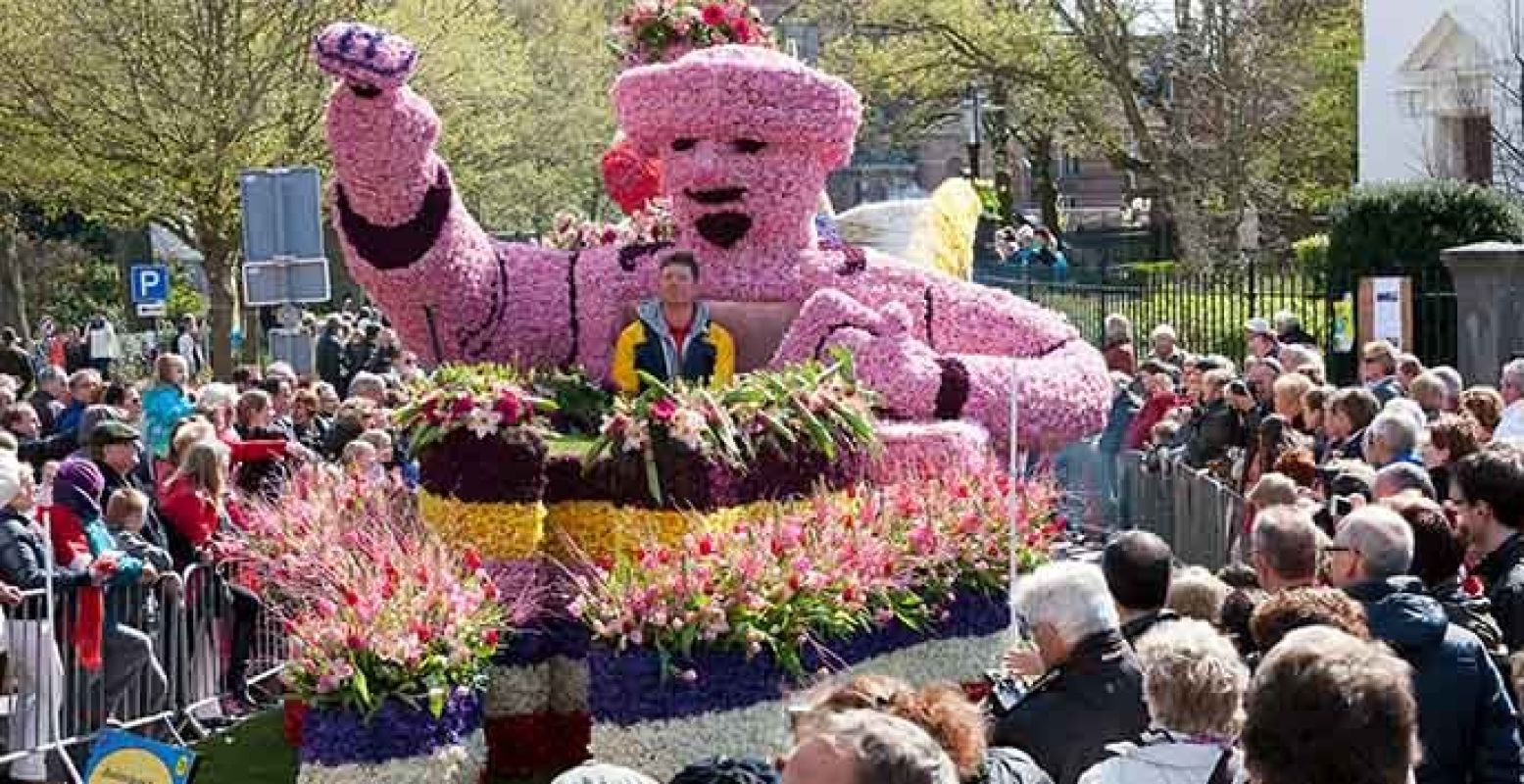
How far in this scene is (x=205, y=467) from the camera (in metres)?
12.6

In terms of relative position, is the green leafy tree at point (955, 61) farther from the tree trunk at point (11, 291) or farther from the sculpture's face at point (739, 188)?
the sculpture's face at point (739, 188)

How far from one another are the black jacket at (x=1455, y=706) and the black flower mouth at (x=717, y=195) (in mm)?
5786

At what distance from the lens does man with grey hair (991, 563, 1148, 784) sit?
6.38 meters

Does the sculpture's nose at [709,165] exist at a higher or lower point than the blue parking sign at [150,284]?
higher

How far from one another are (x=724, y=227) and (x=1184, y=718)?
6501 millimetres

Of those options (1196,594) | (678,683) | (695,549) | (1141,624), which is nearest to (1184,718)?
(1141,624)

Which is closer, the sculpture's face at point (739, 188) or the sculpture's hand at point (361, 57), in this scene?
the sculpture's hand at point (361, 57)

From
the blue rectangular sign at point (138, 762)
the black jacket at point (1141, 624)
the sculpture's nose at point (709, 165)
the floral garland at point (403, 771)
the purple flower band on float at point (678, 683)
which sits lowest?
the floral garland at point (403, 771)

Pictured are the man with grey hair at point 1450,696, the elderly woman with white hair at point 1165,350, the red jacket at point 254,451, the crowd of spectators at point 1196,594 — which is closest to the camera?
the crowd of spectators at point 1196,594

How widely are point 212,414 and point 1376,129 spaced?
29793 mm

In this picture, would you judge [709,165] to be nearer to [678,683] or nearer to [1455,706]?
[678,683]

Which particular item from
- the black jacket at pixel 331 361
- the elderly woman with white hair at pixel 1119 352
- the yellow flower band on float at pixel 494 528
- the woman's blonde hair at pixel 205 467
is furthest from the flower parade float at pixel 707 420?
the black jacket at pixel 331 361

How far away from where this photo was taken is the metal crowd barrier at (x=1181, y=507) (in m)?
13.3

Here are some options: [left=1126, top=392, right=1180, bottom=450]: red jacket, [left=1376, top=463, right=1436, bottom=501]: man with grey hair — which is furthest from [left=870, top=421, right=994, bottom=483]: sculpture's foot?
[left=1126, top=392, right=1180, bottom=450]: red jacket
